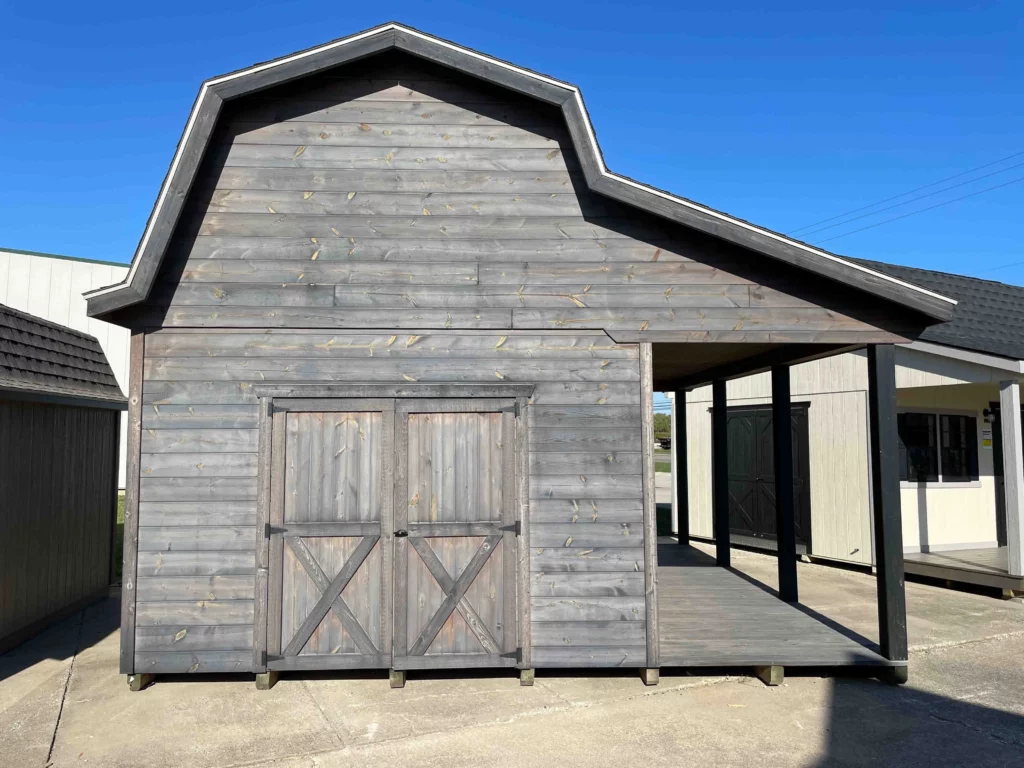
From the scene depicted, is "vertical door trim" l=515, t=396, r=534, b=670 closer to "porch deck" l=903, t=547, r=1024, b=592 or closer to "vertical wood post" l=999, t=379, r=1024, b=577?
"porch deck" l=903, t=547, r=1024, b=592

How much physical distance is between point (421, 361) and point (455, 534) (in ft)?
4.42

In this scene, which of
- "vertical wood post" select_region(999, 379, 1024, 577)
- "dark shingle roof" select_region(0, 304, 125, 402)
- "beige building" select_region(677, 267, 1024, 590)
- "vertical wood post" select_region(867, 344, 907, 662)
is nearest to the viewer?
"vertical wood post" select_region(867, 344, 907, 662)

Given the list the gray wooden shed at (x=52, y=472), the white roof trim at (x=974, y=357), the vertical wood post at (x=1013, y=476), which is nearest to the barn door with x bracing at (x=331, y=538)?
the gray wooden shed at (x=52, y=472)

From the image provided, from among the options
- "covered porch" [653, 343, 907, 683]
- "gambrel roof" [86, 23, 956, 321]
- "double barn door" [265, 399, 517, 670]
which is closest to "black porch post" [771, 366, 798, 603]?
"covered porch" [653, 343, 907, 683]

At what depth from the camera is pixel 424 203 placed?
5930 mm

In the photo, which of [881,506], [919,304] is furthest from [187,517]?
[919,304]

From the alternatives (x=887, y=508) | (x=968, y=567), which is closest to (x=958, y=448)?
(x=968, y=567)

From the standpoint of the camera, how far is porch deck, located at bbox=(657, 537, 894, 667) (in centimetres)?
579

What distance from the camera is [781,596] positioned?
7.86 m

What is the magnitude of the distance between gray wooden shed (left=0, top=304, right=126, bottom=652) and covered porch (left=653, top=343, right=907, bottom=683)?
5755 millimetres

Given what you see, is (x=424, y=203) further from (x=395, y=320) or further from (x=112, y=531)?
(x=112, y=531)

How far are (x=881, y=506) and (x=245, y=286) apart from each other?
17.1 ft

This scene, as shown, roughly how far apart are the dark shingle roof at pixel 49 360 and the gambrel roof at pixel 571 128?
209 cm

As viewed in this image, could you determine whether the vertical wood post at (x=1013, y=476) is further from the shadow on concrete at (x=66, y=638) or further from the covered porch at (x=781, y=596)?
the shadow on concrete at (x=66, y=638)
